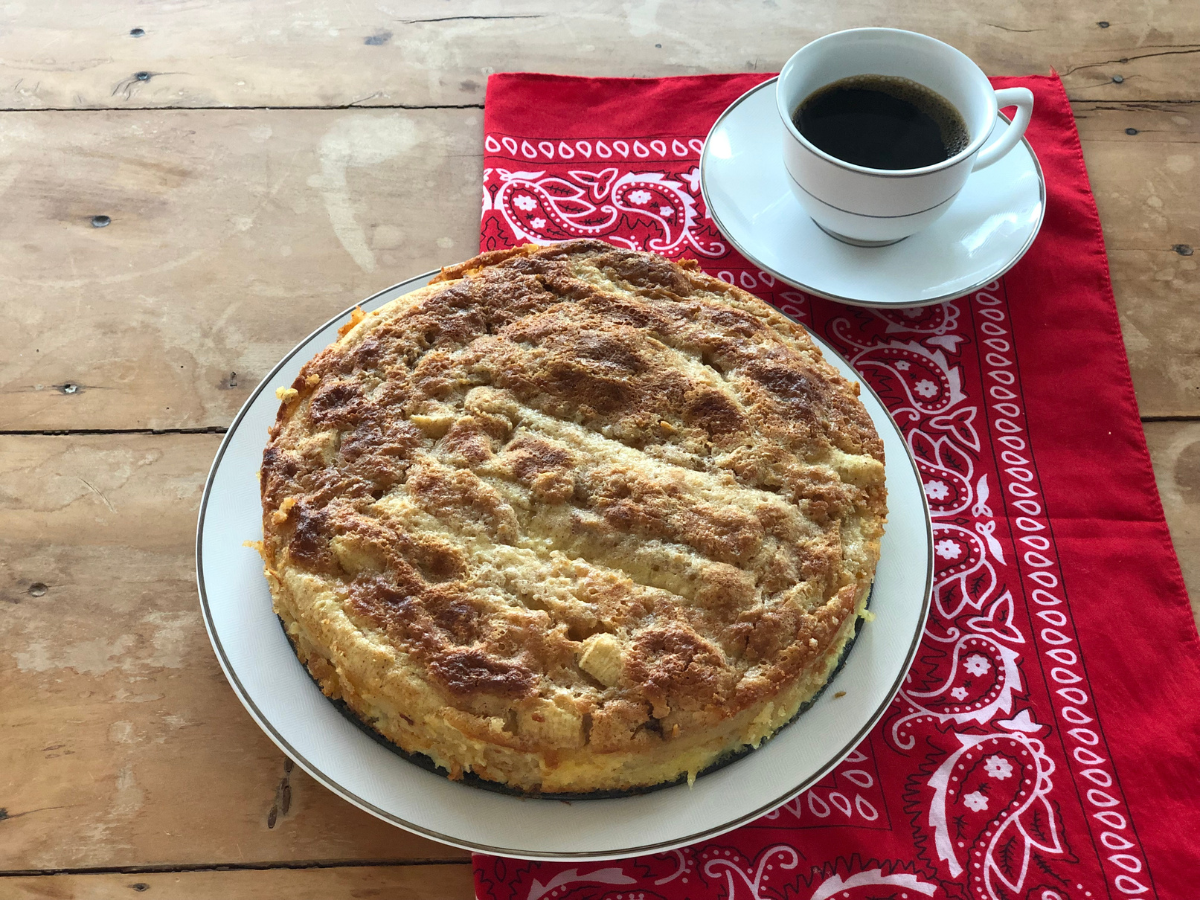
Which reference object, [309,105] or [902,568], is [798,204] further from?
[309,105]

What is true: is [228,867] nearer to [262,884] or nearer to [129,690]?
[262,884]

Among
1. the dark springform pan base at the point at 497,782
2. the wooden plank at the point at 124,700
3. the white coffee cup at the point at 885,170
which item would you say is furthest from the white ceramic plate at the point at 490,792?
the white coffee cup at the point at 885,170

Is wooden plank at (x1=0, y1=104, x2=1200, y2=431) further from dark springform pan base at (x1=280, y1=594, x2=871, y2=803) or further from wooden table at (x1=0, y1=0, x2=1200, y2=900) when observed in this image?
dark springform pan base at (x1=280, y1=594, x2=871, y2=803)

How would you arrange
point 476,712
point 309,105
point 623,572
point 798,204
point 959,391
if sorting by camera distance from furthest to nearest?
point 309,105 < point 798,204 < point 959,391 < point 623,572 < point 476,712

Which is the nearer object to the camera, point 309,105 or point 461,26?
point 309,105

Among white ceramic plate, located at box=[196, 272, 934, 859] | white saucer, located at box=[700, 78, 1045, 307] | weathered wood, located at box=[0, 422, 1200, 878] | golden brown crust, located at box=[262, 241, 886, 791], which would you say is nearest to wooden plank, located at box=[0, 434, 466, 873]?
weathered wood, located at box=[0, 422, 1200, 878]

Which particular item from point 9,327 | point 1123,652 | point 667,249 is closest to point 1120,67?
point 667,249

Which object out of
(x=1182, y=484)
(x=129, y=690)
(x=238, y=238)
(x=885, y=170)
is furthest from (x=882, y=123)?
(x=129, y=690)
